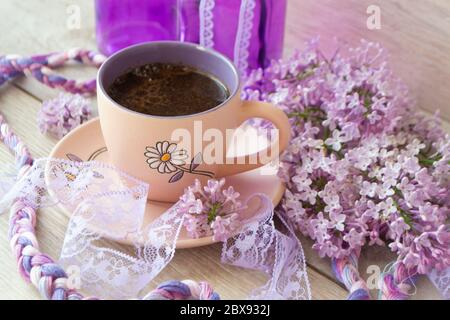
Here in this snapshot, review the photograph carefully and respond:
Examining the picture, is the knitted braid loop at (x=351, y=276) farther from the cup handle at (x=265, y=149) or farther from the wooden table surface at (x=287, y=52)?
the cup handle at (x=265, y=149)

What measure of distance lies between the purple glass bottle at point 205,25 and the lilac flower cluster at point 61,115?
0.16 meters

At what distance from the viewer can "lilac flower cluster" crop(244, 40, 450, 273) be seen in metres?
0.63

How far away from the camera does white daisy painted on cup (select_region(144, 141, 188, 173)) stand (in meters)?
0.62

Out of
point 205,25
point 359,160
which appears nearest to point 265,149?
point 359,160

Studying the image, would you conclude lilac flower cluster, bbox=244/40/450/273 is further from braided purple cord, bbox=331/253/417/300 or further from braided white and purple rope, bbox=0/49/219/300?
braided white and purple rope, bbox=0/49/219/300

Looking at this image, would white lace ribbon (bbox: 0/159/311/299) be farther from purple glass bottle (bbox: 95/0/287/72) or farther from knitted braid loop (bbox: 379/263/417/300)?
purple glass bottle (bbox: 95/0/287/72)

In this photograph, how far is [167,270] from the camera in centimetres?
63

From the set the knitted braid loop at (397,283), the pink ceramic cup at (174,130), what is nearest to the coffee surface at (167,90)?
the pink ceramic cup at (174,130)

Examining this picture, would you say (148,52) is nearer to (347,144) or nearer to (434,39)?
(347,144)

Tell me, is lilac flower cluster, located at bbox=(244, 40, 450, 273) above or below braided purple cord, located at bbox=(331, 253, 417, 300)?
above

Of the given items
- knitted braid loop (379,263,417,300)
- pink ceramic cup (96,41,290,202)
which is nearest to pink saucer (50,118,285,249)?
pink ceramic cup (96,41,290,202)

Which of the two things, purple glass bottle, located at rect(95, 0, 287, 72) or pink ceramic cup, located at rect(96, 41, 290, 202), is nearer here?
pink ceramic cup, located at rect(96, 41, 290, 202)

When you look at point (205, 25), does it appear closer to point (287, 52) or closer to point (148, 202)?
point (287, 52)

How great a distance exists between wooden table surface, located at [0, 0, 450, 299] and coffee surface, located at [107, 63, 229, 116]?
13 centimetres
